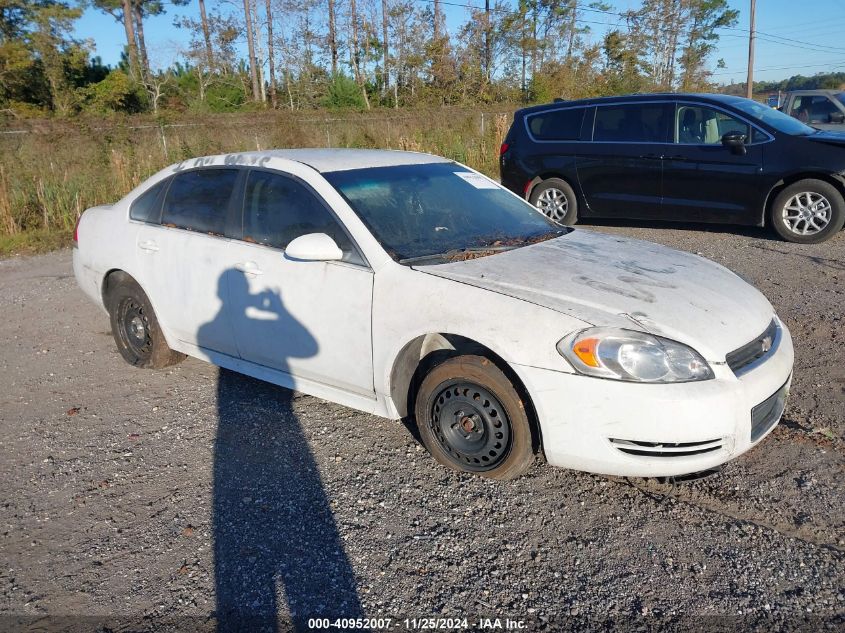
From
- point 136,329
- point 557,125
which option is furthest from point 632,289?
point 557,125

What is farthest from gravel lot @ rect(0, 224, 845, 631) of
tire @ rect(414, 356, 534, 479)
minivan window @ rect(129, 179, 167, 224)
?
minivan window @ rect(129, 179, 167, 224)

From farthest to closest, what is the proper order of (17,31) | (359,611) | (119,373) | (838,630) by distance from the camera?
(17,31) < (119,373) < (359,611) < (838,630)

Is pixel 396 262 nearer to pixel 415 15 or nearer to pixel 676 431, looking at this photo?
pixel 676 431

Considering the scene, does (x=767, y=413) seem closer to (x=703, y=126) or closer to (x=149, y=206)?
(x=149, y=206)

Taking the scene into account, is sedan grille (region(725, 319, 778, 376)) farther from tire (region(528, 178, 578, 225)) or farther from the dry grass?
the dry grass

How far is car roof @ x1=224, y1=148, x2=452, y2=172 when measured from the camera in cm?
423

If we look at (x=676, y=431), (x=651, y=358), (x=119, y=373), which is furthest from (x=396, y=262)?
(x=119, y=373)

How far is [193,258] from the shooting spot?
4.48m

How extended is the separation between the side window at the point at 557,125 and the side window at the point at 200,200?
6.23 meters

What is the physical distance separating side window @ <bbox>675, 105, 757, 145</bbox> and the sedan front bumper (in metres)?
6.16

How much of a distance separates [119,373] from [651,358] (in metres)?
4.03

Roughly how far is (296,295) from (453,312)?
105 centimetres

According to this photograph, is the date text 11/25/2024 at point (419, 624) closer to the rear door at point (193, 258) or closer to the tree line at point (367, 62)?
the rear door at point (193, 258)

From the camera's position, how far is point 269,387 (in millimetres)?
4828
